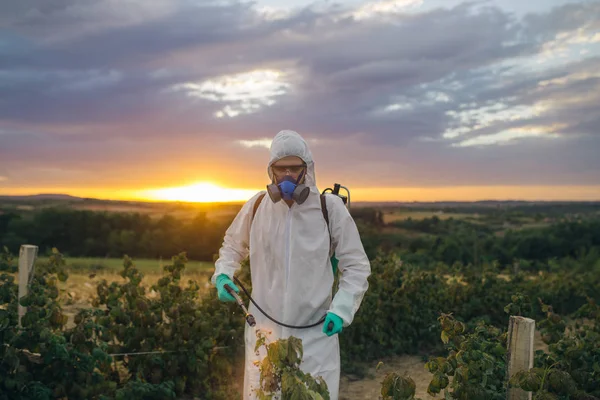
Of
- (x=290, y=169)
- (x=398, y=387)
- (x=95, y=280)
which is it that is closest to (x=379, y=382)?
(x=398, y=387)

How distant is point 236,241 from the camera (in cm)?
359

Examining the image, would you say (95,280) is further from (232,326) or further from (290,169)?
(290,169)

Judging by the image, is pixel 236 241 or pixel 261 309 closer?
pixel 261 309

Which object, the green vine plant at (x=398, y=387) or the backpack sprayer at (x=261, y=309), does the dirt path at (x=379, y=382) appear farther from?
the green vine plant at (x=398, y=387)

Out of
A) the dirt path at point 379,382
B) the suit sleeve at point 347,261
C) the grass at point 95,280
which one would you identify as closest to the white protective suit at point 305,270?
the suit sleeve at point 347,261

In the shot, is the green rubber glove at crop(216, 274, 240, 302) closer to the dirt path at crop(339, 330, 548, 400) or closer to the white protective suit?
the white protective suit

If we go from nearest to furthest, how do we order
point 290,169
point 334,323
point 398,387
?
point 398,387 < point 334,323 < point 290,169

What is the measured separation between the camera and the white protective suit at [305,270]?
3162mm

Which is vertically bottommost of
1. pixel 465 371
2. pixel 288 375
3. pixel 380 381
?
pixel 380 381

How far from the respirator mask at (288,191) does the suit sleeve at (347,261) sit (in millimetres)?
216

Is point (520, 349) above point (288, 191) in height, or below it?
below

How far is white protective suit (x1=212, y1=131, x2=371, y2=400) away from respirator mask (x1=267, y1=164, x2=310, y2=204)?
0.36 feet

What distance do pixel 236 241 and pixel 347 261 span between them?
0.77m

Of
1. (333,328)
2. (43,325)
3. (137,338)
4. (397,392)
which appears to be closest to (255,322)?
(333,328)
